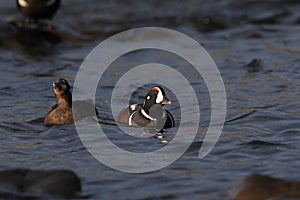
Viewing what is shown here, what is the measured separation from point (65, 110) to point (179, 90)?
2.91 metres

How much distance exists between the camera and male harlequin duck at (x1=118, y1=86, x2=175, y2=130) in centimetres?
1079

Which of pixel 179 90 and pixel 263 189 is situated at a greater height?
pixel 179 90

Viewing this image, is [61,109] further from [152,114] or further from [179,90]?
[179,90]

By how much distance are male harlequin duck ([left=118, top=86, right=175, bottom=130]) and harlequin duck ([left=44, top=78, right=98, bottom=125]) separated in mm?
513

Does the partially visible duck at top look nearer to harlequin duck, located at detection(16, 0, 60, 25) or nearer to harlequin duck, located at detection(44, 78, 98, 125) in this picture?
harlequin duck, located at detection(16, 0, 60, 25)

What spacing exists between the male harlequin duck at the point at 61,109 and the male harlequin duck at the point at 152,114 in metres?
0.78

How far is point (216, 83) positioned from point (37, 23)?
5909 millimetres

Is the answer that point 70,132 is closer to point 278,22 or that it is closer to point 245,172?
point 245,172

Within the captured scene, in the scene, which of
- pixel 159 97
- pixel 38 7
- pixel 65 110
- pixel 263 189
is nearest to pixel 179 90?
pixel 159 97

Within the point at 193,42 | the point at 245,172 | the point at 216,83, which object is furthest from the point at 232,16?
the point at 245,172

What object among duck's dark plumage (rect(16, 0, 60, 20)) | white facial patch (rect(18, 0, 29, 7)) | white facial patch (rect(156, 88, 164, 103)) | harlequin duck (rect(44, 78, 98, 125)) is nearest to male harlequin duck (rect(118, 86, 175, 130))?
white facial patch (rect(156, 88, 164, 103))

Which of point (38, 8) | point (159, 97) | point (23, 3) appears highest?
point (23, 3)

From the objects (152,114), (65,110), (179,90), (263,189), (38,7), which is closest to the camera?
(263,189)

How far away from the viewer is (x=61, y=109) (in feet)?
36.2
